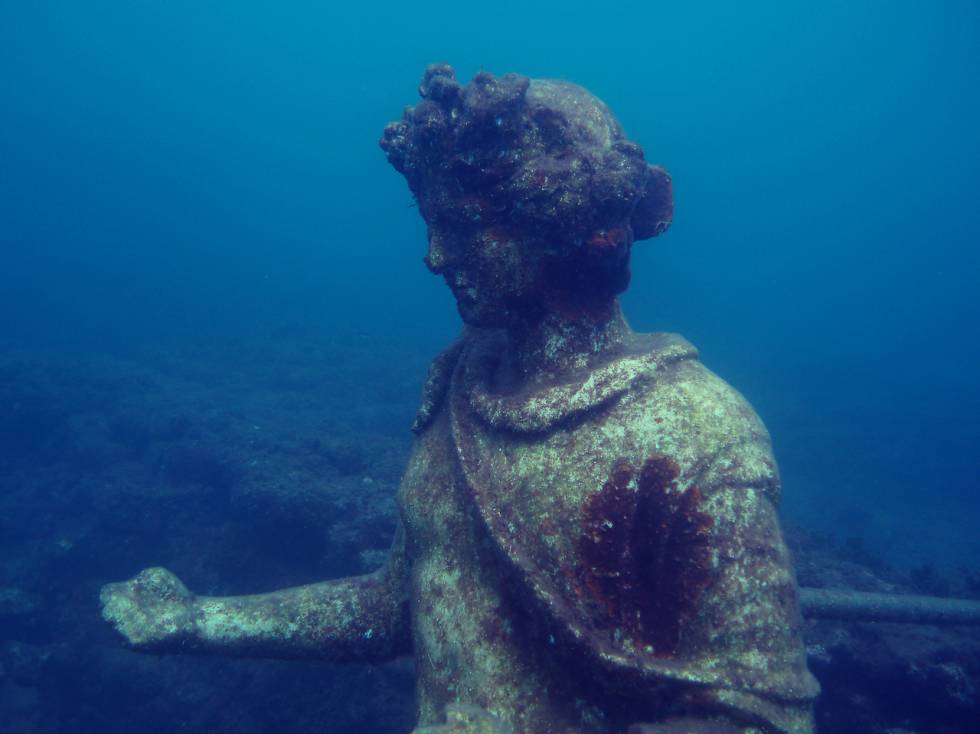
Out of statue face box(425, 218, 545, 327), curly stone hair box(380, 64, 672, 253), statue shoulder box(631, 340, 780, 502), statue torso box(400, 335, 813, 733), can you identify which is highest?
curly stone hair box(380, 64, 672, 253)

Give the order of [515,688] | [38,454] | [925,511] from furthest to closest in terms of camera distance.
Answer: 1. [925,511]
2. [38,454]
3. [515,688]

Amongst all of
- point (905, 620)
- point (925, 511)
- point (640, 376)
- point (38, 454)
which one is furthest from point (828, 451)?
point (38, 454)

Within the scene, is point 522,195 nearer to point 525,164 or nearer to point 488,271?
point 525,164

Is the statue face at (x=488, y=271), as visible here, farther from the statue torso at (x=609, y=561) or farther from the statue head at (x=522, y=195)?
the statue torso at (x=609, y=561)

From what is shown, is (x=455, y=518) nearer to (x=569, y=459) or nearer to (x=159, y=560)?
(x=569, y=459)

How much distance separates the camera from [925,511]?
83.4 feet

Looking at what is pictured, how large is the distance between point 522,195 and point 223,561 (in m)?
10.5

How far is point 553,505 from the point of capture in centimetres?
338

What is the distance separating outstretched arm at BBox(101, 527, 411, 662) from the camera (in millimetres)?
4465

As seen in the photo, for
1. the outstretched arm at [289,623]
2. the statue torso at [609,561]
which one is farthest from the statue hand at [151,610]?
the statue torso at [609,561]

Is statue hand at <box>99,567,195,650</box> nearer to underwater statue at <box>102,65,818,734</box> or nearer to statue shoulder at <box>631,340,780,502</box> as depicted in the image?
underwater statue at <box>102,65,818,734</box>

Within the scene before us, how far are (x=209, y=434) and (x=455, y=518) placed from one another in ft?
50.4

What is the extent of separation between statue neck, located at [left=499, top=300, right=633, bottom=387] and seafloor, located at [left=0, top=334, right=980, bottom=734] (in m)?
3.56

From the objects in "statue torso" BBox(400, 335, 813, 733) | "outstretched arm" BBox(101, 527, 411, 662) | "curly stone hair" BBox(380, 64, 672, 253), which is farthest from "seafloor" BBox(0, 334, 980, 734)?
"curly stone hair" BBox(380, 64, 672, 253)
